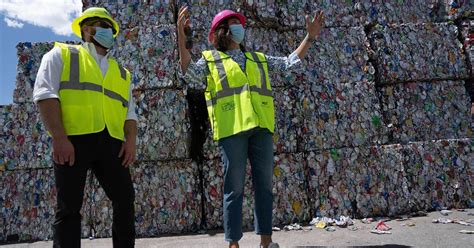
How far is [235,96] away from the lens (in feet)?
7.66

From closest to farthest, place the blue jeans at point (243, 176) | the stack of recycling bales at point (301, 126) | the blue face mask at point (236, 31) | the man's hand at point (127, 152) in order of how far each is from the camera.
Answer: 1. the man's hand at point (127, 152)
2. the blue jeans at point (243, 176)
3. the blue face mask at point (236, 31)
4. the stack of recycling bales at point (301, 126)

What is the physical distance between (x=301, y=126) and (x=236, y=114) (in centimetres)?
121

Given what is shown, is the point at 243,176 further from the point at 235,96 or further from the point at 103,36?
the point at 103,36

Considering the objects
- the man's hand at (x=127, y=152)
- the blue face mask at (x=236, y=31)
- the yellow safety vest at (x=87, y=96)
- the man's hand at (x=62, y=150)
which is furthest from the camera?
the blue face mask at (x=236, y=31)

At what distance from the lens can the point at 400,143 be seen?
3.50 metres

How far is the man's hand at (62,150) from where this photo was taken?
1779 mm

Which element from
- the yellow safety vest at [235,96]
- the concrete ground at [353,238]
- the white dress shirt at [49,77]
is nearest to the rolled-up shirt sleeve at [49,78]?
the white dress shirt at [49,77]

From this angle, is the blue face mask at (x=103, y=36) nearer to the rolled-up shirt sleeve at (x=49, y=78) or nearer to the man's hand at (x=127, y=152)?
the rolled-up shirt sleeve at (x=49, y=78)

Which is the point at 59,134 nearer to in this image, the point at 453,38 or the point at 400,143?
the point at 400,143

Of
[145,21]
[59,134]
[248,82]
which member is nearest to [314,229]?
[248,82]

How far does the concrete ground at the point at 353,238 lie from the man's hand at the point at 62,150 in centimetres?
115

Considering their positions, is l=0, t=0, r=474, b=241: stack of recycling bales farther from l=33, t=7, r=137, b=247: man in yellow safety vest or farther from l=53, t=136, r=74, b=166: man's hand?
l=53, t=136, r=74, b=166: man's hand

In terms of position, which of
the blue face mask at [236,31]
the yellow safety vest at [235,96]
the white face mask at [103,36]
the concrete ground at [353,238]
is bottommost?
the concrete ground at [353,238]

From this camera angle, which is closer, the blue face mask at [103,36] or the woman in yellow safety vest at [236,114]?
the blue face mask at [103,36]
